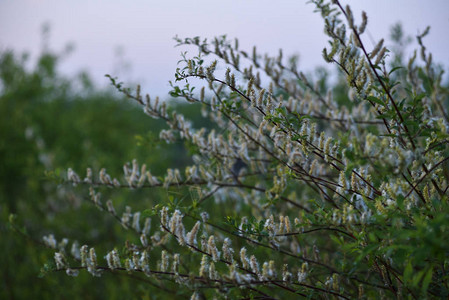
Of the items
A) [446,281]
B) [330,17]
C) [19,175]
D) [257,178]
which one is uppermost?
[19,175]

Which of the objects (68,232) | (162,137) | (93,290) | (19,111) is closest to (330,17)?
(162,137)

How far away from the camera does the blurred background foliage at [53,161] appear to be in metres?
4.76

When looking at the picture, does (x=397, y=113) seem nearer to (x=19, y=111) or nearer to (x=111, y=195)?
(x=111, y=195)

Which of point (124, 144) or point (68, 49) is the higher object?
point (68, 49)

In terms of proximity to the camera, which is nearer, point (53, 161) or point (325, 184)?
point (325, 184)

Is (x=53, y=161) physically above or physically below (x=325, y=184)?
above

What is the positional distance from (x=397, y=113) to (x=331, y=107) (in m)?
1.34

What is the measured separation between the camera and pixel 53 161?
6.57m

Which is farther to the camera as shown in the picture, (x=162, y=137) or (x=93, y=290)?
(x=93, y=290)

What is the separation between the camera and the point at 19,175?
Result: 7.52 meters

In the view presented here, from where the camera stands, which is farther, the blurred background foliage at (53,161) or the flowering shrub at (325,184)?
the blurred background foliage at (53,161)

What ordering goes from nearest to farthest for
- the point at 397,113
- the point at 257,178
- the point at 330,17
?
1. the point at 397,113
2. the point at 330,17
3. the point at 257,178

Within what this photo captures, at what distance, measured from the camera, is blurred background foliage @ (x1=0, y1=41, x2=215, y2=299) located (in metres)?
4.76

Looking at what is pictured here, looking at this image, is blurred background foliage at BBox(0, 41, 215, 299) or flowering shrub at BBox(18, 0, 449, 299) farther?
blurred background foliage at BBox(0, 41, 215, 299)
